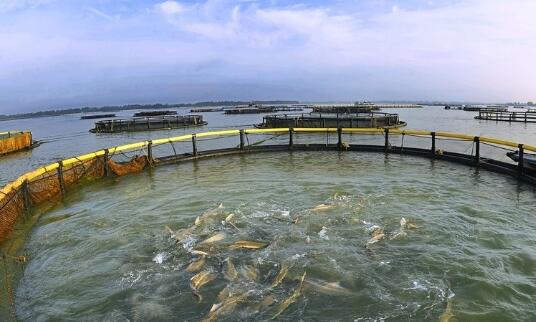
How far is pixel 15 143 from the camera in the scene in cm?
3744

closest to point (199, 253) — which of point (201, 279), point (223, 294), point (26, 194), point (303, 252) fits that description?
point (201, 279)

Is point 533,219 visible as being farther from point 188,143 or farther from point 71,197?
point 188,143

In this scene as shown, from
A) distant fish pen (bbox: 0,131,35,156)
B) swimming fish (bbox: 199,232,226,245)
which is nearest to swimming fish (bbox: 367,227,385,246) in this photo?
swimming fish (bbox: 199,232,226,245)

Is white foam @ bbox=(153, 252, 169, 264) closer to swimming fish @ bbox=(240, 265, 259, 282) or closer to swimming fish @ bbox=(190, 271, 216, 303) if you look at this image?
swimming fish @ bbox=(190, 271, 216, 303)

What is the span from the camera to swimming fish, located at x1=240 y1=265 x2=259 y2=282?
7615mm

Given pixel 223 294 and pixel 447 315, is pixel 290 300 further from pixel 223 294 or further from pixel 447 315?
pixel 447 315

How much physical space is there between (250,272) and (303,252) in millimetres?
1532

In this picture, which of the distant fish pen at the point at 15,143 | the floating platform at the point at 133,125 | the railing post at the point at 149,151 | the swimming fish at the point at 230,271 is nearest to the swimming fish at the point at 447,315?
the swimming fish at the point at 230,271

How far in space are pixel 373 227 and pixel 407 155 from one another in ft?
44.6

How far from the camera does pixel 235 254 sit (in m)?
8.80

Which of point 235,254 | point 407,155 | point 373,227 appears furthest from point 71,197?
point 407,155

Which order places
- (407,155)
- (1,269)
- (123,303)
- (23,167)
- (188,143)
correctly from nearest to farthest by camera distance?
1. (123,303)
2. (1,269)
3. (407,155)
4. (23,167)
5. (188,143)

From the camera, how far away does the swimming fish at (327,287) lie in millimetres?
7043

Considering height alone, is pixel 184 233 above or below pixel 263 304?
above
